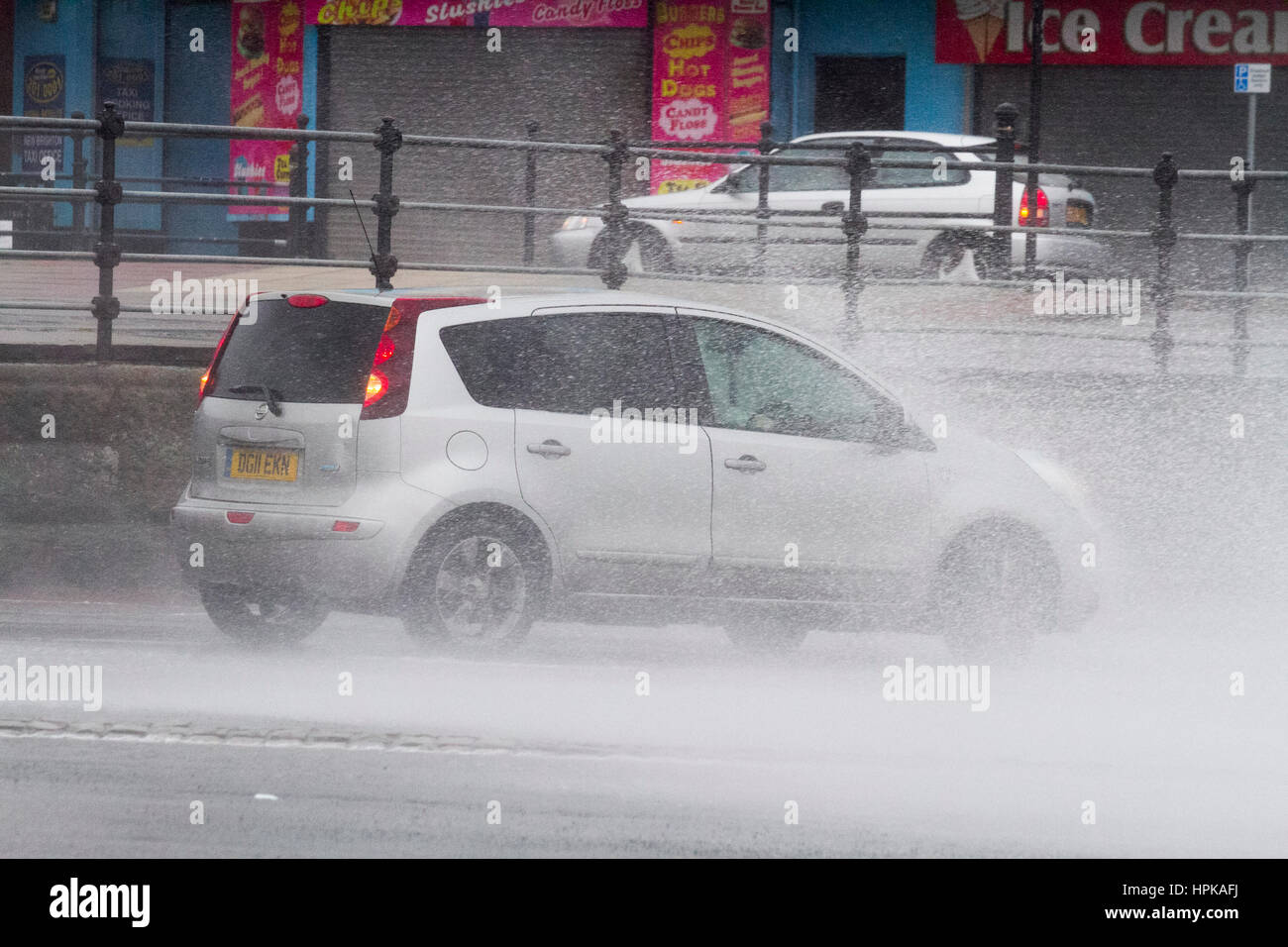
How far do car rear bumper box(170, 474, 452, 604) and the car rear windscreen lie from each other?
17.8 inches

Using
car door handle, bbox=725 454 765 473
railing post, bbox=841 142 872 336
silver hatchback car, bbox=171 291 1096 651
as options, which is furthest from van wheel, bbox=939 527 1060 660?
railing post, bbox=841 142 872 336

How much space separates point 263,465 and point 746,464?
76.5 inches

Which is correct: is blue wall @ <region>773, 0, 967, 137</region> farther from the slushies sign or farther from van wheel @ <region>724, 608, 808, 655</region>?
van wheel @ <region>724, 608, 808, 655</region>

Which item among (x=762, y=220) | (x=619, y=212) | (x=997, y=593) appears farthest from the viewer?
(x=762, y=220)

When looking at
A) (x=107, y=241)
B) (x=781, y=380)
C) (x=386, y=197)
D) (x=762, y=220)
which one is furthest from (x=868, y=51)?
(x=781, y=380)

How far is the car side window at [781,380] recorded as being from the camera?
318 inches

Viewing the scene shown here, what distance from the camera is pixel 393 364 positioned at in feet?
25.1

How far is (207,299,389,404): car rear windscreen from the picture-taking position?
7.73 metres

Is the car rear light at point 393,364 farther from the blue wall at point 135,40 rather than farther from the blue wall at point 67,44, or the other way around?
the blue wall at point 67,44

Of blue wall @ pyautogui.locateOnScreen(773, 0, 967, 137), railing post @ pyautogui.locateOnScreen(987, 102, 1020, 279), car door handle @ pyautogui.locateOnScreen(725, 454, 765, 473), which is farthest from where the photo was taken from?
blue wall @ pyautogui.locateOnScreen(773, 0, 967, 137)

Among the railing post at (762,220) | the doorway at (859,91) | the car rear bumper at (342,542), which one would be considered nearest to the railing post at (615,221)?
the railing post at (762,220)

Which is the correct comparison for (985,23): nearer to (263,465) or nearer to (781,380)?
(781,380)

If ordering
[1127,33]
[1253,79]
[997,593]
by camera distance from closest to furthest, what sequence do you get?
[997,593]
[1253,79]
[1127,33]

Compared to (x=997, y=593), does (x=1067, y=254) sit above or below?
above
